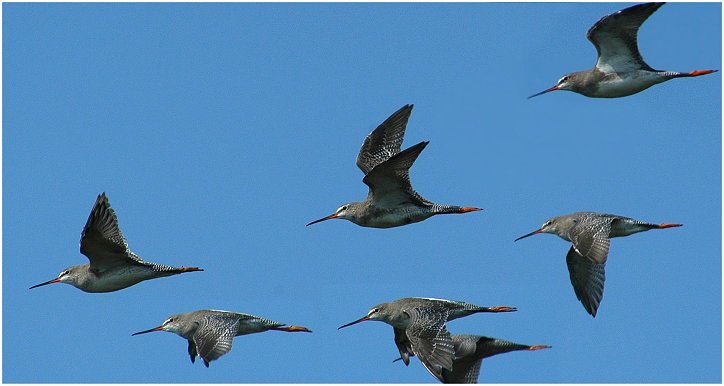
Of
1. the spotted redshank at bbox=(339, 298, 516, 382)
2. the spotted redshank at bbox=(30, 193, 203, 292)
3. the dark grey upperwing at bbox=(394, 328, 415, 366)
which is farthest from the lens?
the dark grey upperwing at bbox=(394, 328, 415, 366)

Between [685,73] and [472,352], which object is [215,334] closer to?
[472,352]

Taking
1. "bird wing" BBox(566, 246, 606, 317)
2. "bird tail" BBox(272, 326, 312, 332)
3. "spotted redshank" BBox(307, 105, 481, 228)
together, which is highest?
"spotted redshank" BBox(307, 105, 481, 228)

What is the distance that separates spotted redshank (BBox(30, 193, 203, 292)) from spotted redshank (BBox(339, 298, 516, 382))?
303cm

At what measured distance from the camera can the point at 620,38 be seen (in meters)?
21.4

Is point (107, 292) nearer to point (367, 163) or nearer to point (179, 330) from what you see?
point (179, 330)

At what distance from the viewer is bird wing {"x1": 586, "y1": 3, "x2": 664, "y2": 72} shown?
68.6ft

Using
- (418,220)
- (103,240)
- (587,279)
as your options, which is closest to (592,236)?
(587,279)

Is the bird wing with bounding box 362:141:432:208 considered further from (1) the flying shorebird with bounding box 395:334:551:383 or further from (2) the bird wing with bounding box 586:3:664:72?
(2) the bird wing with bounding box 586:3:664:72

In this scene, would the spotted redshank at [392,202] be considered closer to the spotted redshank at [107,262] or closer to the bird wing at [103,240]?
the spotted redshank at [107,262]

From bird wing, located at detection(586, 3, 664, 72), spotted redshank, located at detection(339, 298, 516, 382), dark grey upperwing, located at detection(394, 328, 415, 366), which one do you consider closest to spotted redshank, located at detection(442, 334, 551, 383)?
spotted redshank, located at detection(339, 298, 516, 382)

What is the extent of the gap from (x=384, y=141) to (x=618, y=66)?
440 cm

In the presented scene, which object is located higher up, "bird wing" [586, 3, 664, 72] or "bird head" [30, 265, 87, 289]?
"bird wing" [586, 3, 664, 72]

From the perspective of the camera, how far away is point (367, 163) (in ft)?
77.6

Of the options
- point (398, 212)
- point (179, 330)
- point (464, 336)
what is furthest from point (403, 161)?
point (179, 330)
